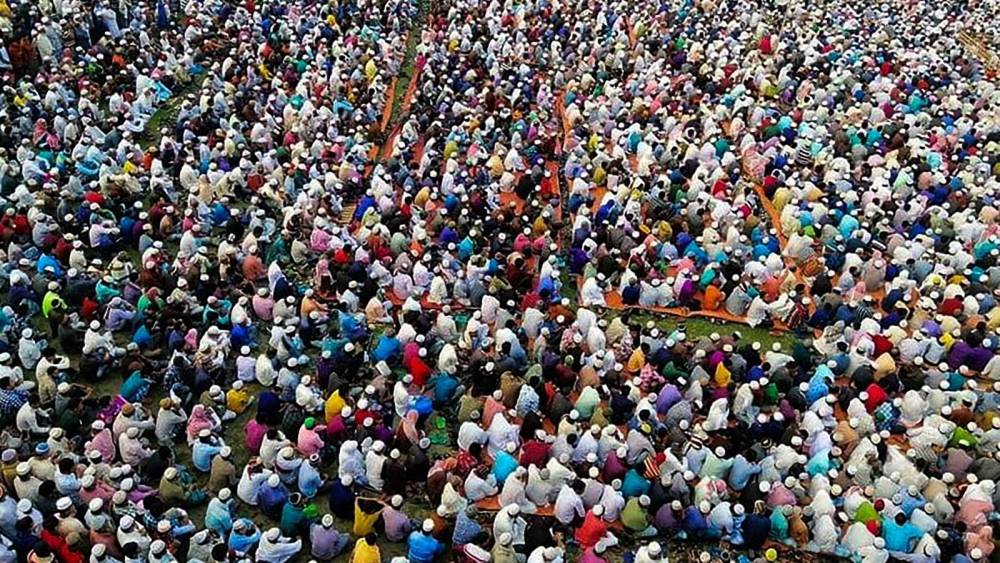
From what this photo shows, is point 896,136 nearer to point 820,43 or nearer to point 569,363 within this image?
point 820,43

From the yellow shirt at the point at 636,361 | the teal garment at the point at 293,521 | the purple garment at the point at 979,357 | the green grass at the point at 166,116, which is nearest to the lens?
the teal garment at the point at 293,521

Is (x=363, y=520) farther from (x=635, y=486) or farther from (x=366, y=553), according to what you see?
(x=635, y=486)

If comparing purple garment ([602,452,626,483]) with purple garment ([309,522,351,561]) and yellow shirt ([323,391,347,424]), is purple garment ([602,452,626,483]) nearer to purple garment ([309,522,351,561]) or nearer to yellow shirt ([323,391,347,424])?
purple garment ([309,522,351,561])

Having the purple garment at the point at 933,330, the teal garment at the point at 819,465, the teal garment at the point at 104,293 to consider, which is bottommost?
the teal garment at the point at 104,293

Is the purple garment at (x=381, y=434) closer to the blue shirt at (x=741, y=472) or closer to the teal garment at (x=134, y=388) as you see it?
the teal garment at (x=134, y=388)

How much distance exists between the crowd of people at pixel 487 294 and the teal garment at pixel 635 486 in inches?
1.4

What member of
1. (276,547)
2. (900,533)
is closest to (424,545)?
(276,547)

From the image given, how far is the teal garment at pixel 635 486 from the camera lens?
880cm

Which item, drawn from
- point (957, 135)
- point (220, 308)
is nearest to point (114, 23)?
point (220, 308)

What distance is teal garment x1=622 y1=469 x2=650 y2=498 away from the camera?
8797 mm

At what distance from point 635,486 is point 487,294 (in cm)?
394

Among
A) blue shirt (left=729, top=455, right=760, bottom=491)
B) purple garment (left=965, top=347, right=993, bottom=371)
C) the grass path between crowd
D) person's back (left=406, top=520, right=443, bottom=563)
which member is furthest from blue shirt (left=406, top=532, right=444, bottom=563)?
purple garment (left=965, top=347, right=993, bottom=371)

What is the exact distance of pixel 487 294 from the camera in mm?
11820

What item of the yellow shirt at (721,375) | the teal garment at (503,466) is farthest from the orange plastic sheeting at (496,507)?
the yellow shirt at (721,375)
